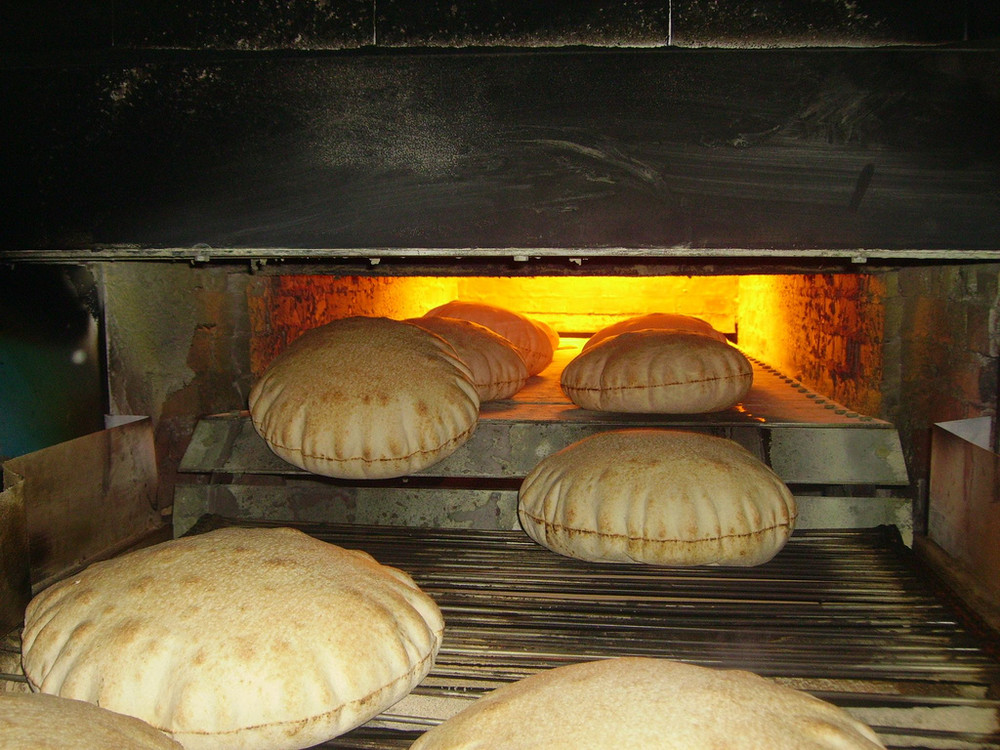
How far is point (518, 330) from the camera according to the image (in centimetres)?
283

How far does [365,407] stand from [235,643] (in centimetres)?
78

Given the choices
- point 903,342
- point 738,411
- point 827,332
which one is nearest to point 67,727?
point 738,411

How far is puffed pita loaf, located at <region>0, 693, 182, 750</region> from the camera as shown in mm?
829

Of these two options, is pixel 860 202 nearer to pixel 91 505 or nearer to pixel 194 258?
pixel 194 258

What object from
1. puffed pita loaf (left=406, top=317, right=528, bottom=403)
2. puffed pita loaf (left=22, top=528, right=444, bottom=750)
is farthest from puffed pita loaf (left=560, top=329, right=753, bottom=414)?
puffed pita loaf (left=22, top=528, right=444, bottom=750)

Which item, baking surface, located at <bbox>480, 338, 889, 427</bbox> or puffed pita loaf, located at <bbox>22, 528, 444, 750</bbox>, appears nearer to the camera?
puffed pita loaf, located at <bbox>22, 528, 444, 750</bbox>

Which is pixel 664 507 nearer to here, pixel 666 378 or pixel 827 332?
pixel 666 378

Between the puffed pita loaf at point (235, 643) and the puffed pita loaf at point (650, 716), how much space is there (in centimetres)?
15

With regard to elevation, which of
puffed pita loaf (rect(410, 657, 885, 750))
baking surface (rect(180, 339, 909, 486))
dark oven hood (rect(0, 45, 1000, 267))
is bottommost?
puffed pita loaf (rect(410, 657, 885, 750))

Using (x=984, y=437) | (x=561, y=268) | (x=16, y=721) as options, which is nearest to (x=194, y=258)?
(x=16, y=721)

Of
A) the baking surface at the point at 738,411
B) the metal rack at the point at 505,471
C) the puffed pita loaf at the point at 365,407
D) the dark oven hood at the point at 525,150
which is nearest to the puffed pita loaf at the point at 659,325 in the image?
the baking surface at the point at 738,411

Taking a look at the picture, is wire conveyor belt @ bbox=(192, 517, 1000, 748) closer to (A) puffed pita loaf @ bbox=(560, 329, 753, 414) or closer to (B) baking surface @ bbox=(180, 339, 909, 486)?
(B) baking surface @ bbox=(180, 339, 909, 486)

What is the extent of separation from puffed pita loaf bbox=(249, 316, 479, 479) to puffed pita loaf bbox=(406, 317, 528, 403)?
246 mm

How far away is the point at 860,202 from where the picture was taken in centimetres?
143
